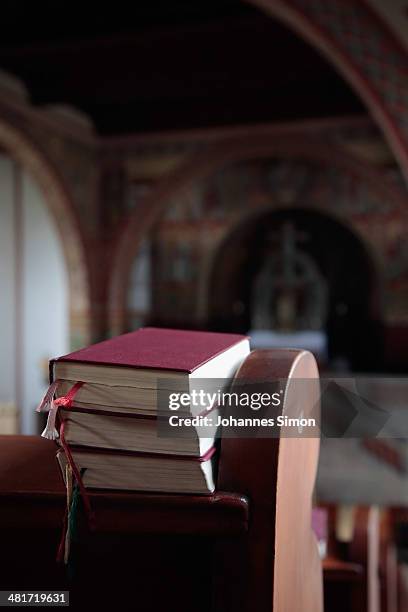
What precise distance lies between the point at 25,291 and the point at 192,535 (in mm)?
7957

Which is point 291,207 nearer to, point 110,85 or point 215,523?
point 110,85

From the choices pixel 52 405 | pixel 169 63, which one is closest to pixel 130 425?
pixel 52 405

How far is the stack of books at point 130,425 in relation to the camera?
62 centimetres

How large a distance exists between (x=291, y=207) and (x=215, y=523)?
25.9 feet

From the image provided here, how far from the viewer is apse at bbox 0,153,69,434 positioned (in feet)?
26.6

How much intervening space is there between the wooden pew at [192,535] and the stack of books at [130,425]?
0.06 feet

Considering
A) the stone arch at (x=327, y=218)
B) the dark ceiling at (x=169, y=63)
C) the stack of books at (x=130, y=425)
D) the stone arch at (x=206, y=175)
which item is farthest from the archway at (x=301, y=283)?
the stack of books at (x=130, y=425)

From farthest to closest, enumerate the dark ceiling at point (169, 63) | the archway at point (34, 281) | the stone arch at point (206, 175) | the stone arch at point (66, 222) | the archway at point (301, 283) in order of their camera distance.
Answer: the archway at point (301, 283) < the archway at point (34, 281) < the stone arch at point (206, 175) < the stone arch at point (66, 222) < the dark ceiling at point (169, 63)

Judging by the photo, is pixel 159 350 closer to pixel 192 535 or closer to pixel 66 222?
pixel 192 535

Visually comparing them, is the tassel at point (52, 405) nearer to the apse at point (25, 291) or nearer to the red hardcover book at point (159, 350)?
the red hardcover book at point (159, 350)

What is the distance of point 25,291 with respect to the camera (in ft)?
27.2

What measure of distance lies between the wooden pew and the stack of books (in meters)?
0.02

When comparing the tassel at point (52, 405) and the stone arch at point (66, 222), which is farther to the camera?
the stone arch at point (66, 222)

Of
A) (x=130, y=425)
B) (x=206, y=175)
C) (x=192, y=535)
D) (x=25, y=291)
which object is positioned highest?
(x=206, y=175)
